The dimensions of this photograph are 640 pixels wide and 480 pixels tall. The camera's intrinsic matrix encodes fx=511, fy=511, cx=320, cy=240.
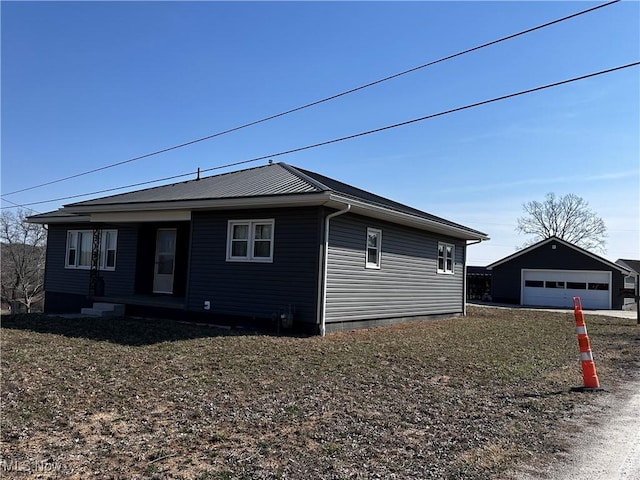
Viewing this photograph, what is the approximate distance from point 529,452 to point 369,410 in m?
1.70

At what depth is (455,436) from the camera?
4695 mm

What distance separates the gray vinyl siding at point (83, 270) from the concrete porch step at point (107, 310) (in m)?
1.10

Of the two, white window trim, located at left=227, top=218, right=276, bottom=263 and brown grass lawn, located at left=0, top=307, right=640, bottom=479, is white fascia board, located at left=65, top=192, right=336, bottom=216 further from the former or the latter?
brown grass lawn, located at left=0, top=307, right=640, bottom=479

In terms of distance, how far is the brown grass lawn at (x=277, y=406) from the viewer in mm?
3916

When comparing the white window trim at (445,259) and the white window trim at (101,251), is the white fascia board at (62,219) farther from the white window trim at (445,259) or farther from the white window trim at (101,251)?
the white window trim at (445,259)

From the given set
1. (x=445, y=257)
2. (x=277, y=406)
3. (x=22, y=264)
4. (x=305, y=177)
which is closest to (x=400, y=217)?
(x=305, y=177)

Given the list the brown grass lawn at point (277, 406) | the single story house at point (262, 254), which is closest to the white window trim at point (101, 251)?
the single story house at point (262, 254)

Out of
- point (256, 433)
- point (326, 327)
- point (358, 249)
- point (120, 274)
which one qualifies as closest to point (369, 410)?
point (256, 433)

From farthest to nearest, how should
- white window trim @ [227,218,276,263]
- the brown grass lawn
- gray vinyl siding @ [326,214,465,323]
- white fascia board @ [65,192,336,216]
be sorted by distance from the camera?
white window trim @ [227,218,276,263] < gray vinyl siding @ [326,214,465,323] < white fascia board @ [65,192,336,216] < the brown grass lawn

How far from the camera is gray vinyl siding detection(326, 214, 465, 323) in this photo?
459 inches

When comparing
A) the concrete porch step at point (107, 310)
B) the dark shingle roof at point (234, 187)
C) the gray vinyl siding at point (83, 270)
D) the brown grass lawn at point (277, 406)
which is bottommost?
the brown grass lawn at point (277, 406)

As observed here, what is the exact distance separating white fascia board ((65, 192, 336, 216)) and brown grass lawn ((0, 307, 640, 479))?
2.89 meters

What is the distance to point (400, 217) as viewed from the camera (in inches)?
520

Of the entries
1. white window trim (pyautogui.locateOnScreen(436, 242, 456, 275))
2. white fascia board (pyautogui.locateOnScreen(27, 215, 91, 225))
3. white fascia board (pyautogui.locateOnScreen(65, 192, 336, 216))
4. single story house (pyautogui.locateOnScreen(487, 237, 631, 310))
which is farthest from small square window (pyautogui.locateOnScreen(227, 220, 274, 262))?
single story house (pyautogui.locateOnScreen(487, 237, 631, 310))
